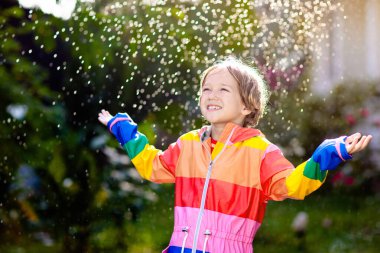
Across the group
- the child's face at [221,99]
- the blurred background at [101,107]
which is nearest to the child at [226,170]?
the child's face at [221,99]

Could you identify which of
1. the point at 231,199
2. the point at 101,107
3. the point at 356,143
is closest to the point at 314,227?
the point at 101,107

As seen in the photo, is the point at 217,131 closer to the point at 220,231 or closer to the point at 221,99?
the point at 221,99

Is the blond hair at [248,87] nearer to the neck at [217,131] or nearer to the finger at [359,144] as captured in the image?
the neck at [217,131]

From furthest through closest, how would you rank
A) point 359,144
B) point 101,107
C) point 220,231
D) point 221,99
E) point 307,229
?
1. point 307,229
2. point 101,107
3. point 221,99
4. point 220,231
5. point 359,144

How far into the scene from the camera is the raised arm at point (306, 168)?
1.73m

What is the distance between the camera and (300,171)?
1806 mm

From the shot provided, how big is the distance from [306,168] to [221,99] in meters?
0.29

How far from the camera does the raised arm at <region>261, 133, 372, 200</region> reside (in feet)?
5.69

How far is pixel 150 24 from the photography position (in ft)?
11.8

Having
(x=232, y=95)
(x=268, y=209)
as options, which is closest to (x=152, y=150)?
(x=232, y=95)

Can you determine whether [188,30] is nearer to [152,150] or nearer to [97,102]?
[97,102]

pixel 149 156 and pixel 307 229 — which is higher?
pixel 307 229

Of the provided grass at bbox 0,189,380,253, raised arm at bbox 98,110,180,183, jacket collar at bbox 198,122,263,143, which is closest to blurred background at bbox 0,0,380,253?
grass at bbox 0,189,380,253

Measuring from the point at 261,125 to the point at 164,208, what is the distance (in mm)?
697
